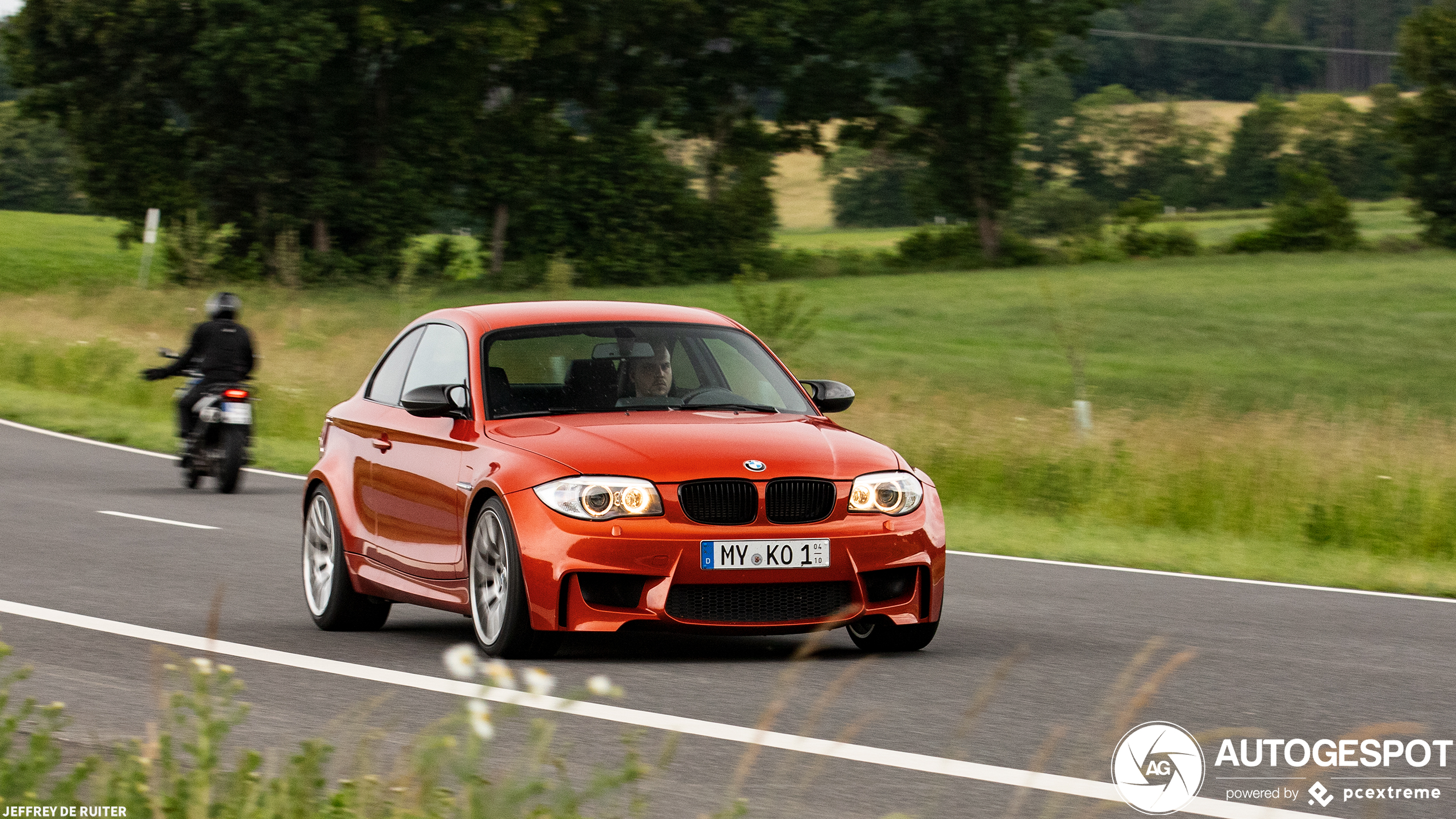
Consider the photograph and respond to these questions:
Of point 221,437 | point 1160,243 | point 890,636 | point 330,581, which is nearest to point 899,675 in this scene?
point 890,636

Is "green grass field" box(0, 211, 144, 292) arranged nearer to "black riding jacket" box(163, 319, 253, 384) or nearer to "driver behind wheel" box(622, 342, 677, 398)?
"black riding jacket" box(163, 319, 253, 384)

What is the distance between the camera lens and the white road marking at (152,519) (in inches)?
577

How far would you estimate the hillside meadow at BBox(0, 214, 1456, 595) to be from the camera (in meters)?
15.7

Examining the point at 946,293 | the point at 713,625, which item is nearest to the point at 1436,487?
the point at 713,625

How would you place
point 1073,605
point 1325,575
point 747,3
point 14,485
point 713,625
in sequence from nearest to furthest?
point 713,625 → point 1073,605 → point 1325,575 → point 14,485 → point 747,3

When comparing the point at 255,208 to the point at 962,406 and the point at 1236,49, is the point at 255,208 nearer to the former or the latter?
the point at 962,406

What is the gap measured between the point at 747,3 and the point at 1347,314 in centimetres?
2484

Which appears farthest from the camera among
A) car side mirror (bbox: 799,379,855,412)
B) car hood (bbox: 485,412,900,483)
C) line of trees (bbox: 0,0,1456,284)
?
line of trees (bbox: 0,0,1456,284)

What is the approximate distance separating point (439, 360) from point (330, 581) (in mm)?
1221

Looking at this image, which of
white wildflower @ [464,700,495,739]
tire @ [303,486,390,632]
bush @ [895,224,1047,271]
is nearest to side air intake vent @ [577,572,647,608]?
tire @ [303,486,390,632]

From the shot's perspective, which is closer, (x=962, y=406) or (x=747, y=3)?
(x=962, y=406)

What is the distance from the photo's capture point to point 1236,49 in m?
180

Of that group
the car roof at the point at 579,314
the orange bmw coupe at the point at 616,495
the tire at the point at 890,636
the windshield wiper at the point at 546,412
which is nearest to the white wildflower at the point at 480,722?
the orange bmw coupe at the point at 616,495

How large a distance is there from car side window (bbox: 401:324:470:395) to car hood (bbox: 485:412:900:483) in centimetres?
61
